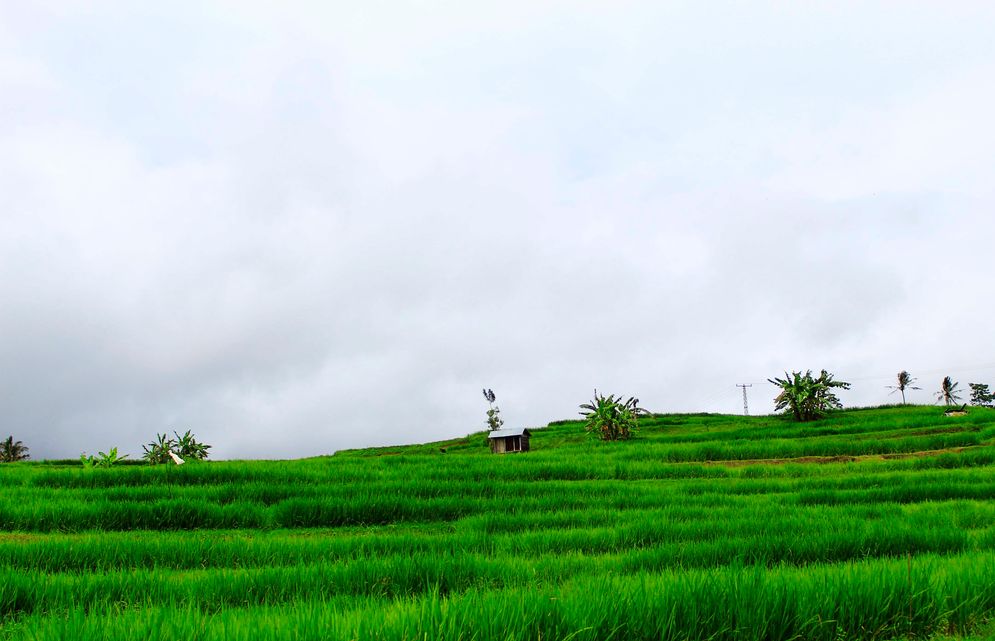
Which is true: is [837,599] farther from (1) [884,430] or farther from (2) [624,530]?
(1) [884,430]

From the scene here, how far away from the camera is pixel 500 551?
659 cm

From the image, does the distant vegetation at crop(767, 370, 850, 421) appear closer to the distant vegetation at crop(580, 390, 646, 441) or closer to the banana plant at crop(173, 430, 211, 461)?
the distant vegetation at crop(580, 390, 646, 441)

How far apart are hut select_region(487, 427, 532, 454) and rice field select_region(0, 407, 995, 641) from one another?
47.2 ft

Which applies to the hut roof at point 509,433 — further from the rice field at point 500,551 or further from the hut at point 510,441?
the rice field at point 500,551

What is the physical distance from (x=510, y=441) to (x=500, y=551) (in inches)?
→ 1013

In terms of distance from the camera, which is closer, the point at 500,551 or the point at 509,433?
the point at 500,551

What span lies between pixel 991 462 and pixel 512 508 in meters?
13.1

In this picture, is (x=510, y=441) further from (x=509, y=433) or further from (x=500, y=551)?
(x=500, y=551)

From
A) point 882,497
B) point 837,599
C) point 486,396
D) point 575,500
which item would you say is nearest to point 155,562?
point 837,599

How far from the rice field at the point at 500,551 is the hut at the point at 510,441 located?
47.2 ft

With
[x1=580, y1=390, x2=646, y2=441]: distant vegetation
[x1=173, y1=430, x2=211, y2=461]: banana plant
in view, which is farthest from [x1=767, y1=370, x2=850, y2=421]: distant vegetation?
[x1=173, y1=430, x2=211, y2=461]: banana plant

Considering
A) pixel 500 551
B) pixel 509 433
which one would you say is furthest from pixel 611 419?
pixel 500 551

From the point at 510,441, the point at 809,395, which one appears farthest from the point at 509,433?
the point at 809,395

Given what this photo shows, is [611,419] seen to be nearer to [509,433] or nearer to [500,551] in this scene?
[509,433]
